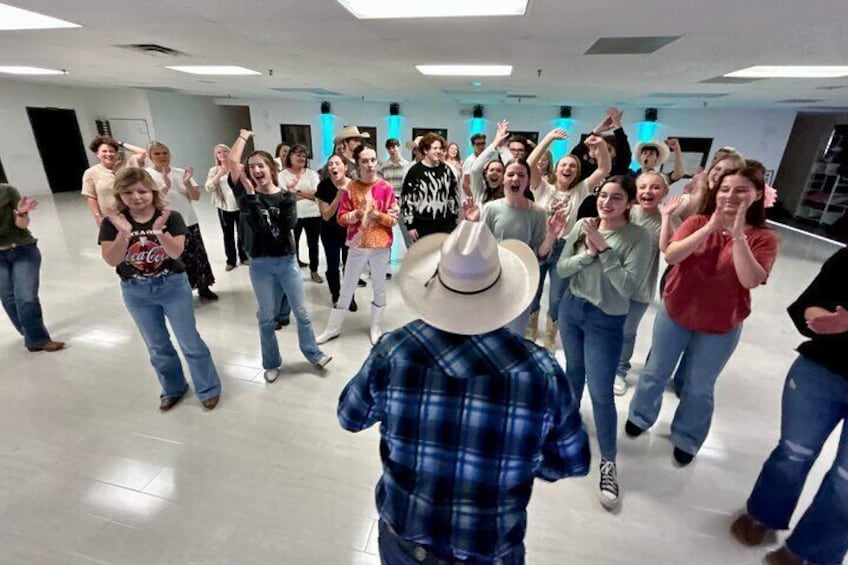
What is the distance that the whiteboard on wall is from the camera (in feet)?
39.2

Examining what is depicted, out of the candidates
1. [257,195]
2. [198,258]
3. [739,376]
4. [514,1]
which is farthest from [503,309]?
[198,258]

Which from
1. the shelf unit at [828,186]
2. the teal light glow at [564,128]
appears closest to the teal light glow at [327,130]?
the teal light glow at [564,128]

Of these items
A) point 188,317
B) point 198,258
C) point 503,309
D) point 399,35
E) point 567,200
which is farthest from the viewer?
point 198,258

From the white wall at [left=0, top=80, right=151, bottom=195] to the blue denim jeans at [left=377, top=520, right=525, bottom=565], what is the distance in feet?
46.5

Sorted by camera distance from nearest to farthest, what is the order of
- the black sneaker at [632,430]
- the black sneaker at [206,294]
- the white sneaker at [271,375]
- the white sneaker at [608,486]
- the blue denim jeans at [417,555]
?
the blue denim jeans at [417,555], the white sneaker at [608,486], the black sneaker at [632,430], the white sneaker at [271,375], the black sneaker at [206,294]

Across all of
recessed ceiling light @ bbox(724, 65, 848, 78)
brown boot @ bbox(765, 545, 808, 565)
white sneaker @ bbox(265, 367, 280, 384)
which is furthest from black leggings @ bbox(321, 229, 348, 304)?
recessed ceiling light @ bbox(724, 65, 848, 78)

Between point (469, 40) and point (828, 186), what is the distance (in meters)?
12.1

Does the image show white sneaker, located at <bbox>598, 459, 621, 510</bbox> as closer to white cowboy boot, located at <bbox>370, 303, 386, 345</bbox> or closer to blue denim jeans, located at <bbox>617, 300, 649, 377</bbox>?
blue denim jeans, located at <bbox>617, 300, 649, 377</bbox>

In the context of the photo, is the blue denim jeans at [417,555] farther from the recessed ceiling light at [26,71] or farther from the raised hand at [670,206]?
the recessed ceiling light at [26,71]

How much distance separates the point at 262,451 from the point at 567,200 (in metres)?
2.86

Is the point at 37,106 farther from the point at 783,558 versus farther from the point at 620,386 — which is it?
the point at 783,558

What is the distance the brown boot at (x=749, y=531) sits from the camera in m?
1.84

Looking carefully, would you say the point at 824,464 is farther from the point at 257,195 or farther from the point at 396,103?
the point at 396,103

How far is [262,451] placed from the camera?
233cm
